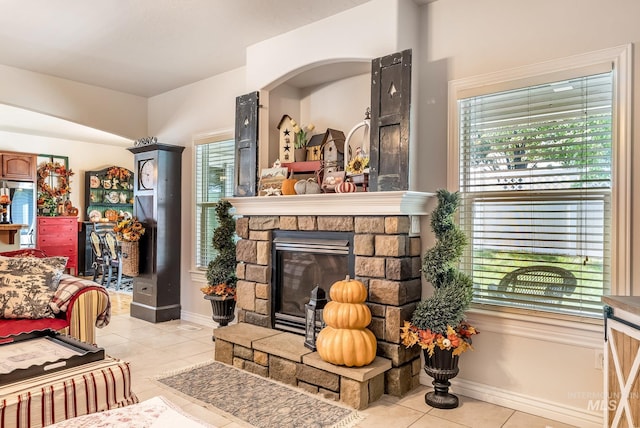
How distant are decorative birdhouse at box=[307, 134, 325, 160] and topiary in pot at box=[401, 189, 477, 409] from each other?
121cm

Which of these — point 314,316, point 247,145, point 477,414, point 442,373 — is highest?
point 247,145

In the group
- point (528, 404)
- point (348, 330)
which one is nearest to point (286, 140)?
point (348, 330)

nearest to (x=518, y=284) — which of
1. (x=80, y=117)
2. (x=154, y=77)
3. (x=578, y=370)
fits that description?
(x=578, y=370)

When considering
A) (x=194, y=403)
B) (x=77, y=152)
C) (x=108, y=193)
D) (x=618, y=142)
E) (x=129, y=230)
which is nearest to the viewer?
(x=618, y=142)

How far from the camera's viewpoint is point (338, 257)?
10.8ft

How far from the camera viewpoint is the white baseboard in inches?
96.7

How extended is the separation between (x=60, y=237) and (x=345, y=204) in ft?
23.2

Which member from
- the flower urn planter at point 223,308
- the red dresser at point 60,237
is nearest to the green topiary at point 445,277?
the flower urn planter at point 223,308

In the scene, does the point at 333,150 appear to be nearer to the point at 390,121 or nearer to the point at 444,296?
the point at 390,121

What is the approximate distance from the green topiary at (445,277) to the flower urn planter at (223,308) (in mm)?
1907

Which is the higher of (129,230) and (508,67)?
(508,67)

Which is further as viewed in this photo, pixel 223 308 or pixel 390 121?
pixel 223 308

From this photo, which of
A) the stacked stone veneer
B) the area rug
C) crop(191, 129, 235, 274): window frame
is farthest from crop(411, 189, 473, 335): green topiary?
crop(191, 129, 235, 274): window frame

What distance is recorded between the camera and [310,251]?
11.1 feet
